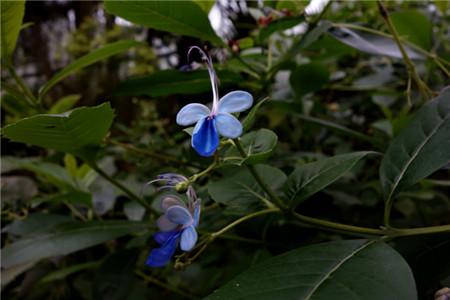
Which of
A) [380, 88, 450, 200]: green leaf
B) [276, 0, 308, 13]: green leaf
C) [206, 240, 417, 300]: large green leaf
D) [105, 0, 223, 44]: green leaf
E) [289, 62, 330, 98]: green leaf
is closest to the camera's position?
[206, 240, 417, 300]: large green leaf

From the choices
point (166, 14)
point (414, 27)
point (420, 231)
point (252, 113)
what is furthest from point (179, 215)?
point (414, 27)

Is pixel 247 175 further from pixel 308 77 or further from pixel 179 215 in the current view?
pixel 308 77

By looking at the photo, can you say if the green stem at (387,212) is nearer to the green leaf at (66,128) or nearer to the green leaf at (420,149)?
the green leaf at (420,149)

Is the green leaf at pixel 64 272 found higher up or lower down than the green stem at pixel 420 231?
lower down

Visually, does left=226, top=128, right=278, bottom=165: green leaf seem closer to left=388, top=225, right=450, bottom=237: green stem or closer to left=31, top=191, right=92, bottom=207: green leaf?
left=388, top=225, right=450, bottom=237: green stem

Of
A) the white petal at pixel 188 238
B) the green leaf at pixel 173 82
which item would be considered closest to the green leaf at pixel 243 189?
the white petal at pixel 188 238

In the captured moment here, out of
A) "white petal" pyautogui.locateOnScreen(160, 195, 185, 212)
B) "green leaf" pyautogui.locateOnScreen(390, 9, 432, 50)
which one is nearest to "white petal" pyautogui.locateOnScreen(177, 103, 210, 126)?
"white petal" pyautogui.locateOnScreen(160, 195, 185, 212)
